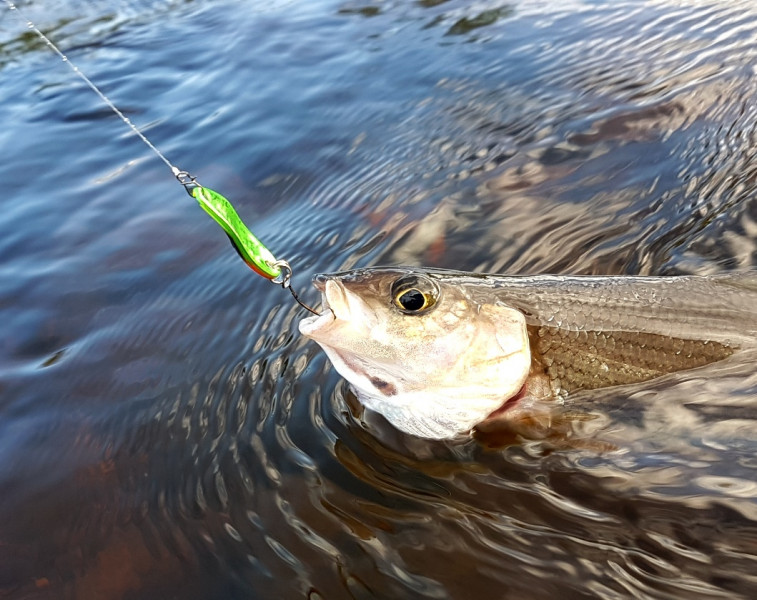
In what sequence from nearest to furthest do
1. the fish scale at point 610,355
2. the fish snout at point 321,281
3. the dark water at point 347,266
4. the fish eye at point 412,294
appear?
1. the dark water at point 347,266
2. the fish snout at point 321,281
3. the fish eye at point 412,294
4. the fish scale at point 610,355

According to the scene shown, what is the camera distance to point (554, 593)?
246cm

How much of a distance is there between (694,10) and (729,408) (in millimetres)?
6321

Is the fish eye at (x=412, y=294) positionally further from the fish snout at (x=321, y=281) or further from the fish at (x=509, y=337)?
the fish snout at (x=321, y=281)

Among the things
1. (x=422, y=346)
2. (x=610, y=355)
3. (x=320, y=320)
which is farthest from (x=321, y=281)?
(x=610, y=355)

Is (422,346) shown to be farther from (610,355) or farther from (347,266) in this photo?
(347,266)

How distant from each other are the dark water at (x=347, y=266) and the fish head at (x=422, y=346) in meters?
0.22

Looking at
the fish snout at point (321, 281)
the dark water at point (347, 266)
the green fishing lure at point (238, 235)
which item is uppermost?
the green fishing lure at point (238, 235)

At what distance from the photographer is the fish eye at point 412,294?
2.98 m

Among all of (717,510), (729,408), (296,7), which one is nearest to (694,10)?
(296,7)

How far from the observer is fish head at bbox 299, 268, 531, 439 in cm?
290

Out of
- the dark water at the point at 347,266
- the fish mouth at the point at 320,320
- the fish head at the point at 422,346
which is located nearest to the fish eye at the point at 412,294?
the fish head at the point at 422,346

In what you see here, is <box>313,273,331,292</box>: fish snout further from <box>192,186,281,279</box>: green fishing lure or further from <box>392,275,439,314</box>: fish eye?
<box>392,275,439,314</box>: fish eye

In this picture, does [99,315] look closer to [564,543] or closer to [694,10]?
[564,543]

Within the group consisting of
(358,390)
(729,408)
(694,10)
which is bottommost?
(694,10)
